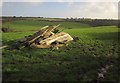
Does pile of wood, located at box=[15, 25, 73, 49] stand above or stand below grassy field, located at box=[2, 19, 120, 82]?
above

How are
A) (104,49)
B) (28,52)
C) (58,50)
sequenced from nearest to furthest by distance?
(28,52) → (58,50) → (104,49)

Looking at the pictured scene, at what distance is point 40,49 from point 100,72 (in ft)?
24.0

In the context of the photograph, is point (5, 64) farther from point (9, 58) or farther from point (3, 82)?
point (3, 82)

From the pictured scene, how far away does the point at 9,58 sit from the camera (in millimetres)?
20062

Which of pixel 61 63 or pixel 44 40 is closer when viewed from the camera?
pixel 61 63

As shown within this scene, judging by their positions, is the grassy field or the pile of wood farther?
the pile of wood

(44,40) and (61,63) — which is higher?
(44,40)

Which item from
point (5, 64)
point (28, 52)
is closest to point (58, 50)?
point (28, 52)

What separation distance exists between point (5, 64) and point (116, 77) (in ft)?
24.3

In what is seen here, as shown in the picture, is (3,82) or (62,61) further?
(62,61)

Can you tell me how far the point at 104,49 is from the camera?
2558cm

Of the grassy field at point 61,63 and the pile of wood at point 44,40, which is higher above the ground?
the pile of wood at point 44,40

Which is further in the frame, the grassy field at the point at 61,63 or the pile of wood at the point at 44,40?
the pile of wood at the point at 44,40

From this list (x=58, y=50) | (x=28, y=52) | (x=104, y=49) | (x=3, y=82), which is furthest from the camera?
(x=104, y=49)
